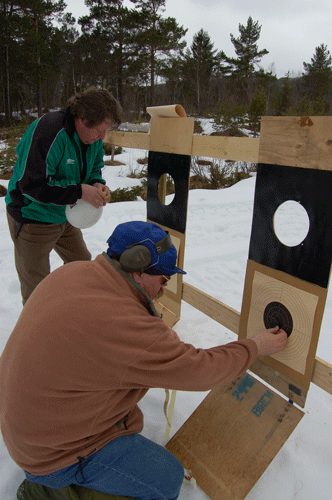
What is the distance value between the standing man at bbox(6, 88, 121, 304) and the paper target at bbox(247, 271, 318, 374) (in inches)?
41.2

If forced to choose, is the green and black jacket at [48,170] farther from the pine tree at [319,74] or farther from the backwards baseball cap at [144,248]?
the pine tree at [319,74]

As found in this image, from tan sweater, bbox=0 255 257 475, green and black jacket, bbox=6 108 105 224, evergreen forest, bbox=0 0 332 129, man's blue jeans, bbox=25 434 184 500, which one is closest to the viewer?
tan sweater, bbox=0 255 257 475

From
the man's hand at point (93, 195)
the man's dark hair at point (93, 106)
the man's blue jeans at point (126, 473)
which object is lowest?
the man's blue jeans at point (126, 473)

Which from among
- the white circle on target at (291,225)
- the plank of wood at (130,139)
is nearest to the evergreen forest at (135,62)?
the white circle on target at (291,225)

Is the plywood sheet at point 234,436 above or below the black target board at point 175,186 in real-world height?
below

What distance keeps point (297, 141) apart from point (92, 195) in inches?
43.5

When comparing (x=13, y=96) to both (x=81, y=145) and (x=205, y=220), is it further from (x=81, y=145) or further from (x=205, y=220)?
(x=81, y=145)

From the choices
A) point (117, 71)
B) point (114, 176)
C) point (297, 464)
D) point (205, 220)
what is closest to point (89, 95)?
point (297, 464)

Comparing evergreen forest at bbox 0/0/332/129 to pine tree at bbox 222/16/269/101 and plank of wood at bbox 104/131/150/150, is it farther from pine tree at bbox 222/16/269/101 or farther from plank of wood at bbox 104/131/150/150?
plank of wood at bbox 104/131/150/150

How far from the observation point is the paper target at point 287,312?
58.0 inches

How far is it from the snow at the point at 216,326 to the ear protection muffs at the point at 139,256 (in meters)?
1.10

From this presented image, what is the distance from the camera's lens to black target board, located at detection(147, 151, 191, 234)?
2025 millimetres

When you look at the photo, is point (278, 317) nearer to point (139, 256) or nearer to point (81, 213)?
point (139, 256)

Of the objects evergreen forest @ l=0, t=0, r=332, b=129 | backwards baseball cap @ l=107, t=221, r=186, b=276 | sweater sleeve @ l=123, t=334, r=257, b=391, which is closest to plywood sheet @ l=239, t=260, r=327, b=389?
sweater sleeve @ l=123, t=334, r=257, b=391
